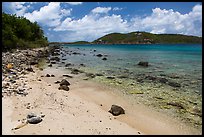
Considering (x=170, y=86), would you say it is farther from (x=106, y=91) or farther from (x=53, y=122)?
(x=53, y=122)

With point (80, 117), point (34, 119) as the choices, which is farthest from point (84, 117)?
point (34, 119)

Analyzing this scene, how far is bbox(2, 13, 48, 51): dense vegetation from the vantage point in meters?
42.8

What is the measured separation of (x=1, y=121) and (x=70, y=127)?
8.87 ft

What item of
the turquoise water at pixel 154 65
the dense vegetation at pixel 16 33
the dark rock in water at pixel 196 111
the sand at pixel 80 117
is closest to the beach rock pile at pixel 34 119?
the sand at pixel 80 117

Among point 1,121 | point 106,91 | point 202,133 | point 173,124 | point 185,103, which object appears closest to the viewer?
point 1,121

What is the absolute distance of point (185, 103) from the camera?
1477 centimetres

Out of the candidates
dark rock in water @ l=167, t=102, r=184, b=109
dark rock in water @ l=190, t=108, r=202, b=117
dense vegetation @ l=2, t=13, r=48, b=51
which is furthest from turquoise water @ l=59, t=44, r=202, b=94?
dense vegetation @ l=2, t=13, r=48, b=51

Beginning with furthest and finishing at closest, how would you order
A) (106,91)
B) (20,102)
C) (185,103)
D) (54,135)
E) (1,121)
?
1. (106,91)
2. (185,103)
3. (20,102)
4. (1,121)
5. (54,135)

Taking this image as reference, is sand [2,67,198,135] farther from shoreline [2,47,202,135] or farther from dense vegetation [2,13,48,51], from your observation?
dense vegetation [2,13,48,51]

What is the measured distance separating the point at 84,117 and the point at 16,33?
5050 cm

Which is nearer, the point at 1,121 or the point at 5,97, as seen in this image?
the point at 1,121

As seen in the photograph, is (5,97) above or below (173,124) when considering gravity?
above

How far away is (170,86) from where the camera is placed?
19.8 m

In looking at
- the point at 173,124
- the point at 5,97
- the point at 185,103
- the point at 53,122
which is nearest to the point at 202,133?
the point at 173,124
